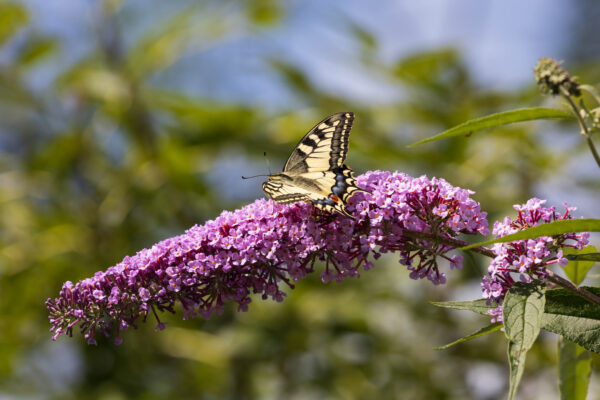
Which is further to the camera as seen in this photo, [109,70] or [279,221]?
[109,70]

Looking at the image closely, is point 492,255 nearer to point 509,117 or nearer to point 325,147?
point 509,117

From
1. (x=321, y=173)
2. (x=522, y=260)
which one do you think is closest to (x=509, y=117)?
(x=522, y=260)

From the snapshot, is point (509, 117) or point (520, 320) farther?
point (509, 117)

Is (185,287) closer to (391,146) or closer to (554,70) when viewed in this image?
(554,70)

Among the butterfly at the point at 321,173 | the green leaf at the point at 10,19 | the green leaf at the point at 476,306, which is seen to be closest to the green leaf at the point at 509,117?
the butterfly at the point at 321,173

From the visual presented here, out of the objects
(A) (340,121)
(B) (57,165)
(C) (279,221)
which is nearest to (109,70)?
(B) (57,165)

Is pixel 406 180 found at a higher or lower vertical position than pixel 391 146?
lower

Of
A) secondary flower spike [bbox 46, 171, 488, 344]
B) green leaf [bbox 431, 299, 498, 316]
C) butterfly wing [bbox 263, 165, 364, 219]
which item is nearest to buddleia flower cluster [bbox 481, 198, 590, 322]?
green leaf [bbox 431, 299, 498, 316]
